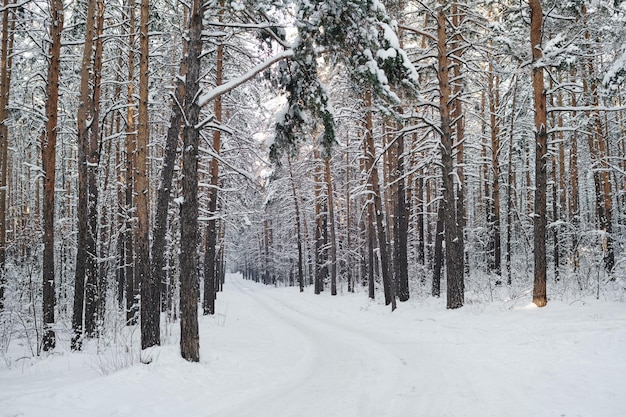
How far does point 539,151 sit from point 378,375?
7559 millimetres

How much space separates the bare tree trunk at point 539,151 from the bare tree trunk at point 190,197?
8553 millimetres

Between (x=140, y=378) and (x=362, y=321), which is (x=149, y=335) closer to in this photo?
(x=140, y=378)

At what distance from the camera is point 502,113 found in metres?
→ 18.8

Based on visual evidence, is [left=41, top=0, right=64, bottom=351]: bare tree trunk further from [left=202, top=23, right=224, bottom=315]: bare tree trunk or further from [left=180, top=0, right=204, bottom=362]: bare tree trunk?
[left=202, top=23, right=224, bottom=315]: bare tree trunk

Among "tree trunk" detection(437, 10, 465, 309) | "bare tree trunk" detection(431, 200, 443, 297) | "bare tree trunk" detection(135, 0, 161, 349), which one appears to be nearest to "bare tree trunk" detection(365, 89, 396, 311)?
"bare tree trunk" detection(431, 200, 443, 297)

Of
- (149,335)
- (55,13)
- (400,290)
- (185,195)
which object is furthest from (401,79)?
(400,290)

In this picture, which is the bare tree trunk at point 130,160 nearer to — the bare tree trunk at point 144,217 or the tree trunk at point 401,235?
the bare tree trunk at point 144,217

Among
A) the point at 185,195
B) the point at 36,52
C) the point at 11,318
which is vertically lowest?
the point at 11,318

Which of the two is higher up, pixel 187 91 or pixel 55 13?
pixel 55 13

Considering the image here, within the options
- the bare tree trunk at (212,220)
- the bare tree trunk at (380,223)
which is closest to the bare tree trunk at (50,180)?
the bare tree trunk at (212,220)

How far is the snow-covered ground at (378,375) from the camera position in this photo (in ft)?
16.6

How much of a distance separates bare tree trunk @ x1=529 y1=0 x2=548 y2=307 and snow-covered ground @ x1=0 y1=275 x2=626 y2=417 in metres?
1.12

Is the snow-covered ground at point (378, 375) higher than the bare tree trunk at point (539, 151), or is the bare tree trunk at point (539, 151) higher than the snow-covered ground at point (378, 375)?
the bare tree trunk at point (539, 151)

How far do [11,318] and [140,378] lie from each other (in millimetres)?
8190
